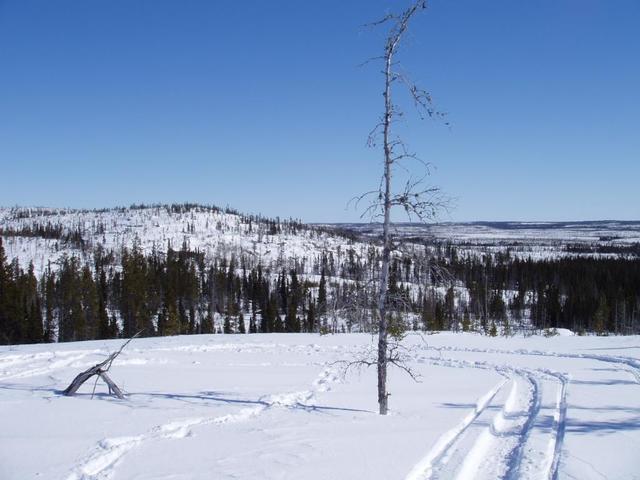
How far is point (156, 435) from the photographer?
340 inches

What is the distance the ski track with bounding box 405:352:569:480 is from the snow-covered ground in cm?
3

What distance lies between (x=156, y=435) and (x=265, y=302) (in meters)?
76.8

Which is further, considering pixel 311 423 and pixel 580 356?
pixel 580 356

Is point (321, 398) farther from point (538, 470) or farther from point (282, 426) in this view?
point (538, 470)

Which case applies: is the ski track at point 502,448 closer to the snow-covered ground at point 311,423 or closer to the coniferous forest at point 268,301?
the snow-covered ground at point 311,423

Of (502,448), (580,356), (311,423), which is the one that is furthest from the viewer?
(580,356)

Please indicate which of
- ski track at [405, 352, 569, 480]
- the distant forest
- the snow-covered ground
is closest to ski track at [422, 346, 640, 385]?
the snow-covered ground

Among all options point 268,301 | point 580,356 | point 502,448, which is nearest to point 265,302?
point 268,301

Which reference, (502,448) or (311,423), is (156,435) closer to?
(311,423)

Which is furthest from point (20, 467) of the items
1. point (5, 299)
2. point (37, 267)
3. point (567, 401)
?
point (37, 267)

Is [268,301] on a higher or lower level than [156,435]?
lower

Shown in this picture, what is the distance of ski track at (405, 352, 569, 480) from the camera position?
6.84 m

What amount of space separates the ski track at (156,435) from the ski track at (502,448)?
14.0 ft

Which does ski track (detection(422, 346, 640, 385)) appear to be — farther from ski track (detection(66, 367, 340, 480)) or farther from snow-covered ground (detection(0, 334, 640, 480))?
ski track (detection(66, 367, 340, 480))
